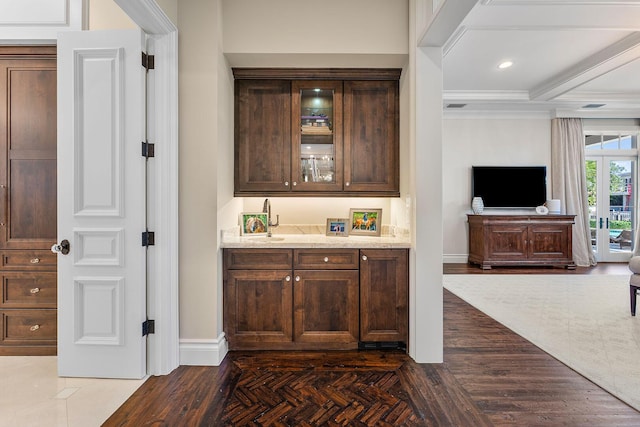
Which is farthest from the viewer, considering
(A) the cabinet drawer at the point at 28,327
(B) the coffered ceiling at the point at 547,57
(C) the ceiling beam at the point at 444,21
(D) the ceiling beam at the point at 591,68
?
(D) the ceiling beam at the point at 591,68

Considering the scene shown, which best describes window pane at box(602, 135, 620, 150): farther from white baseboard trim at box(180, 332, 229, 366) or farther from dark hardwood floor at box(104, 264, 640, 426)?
white baseboard trim at box(180, 332, 229, 366)

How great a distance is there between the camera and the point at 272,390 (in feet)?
7.32

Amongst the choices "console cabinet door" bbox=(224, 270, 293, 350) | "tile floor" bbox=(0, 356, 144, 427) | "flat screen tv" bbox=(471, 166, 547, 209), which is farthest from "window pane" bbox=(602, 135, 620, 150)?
"tile floor" bbox=(0, 356, 144, 427)

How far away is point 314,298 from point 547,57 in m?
4.85

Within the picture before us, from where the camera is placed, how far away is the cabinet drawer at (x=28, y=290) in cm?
269

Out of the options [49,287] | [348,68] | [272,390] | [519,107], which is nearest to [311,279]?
[272,390]

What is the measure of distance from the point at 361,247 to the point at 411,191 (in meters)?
0.62

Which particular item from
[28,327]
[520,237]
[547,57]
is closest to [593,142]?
[520,237]

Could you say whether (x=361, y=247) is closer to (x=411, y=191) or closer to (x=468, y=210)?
(x=411, y=191)

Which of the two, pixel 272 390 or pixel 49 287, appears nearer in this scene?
pixel 272 390

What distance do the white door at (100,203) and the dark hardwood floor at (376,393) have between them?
0.48 metres

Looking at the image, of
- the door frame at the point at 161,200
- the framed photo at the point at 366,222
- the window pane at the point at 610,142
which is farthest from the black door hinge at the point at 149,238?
the window pane at the point at 610,142

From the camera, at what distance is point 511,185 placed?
678 cm

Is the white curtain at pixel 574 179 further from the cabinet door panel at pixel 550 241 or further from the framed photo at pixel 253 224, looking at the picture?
the framed photo at pixel 253 224
